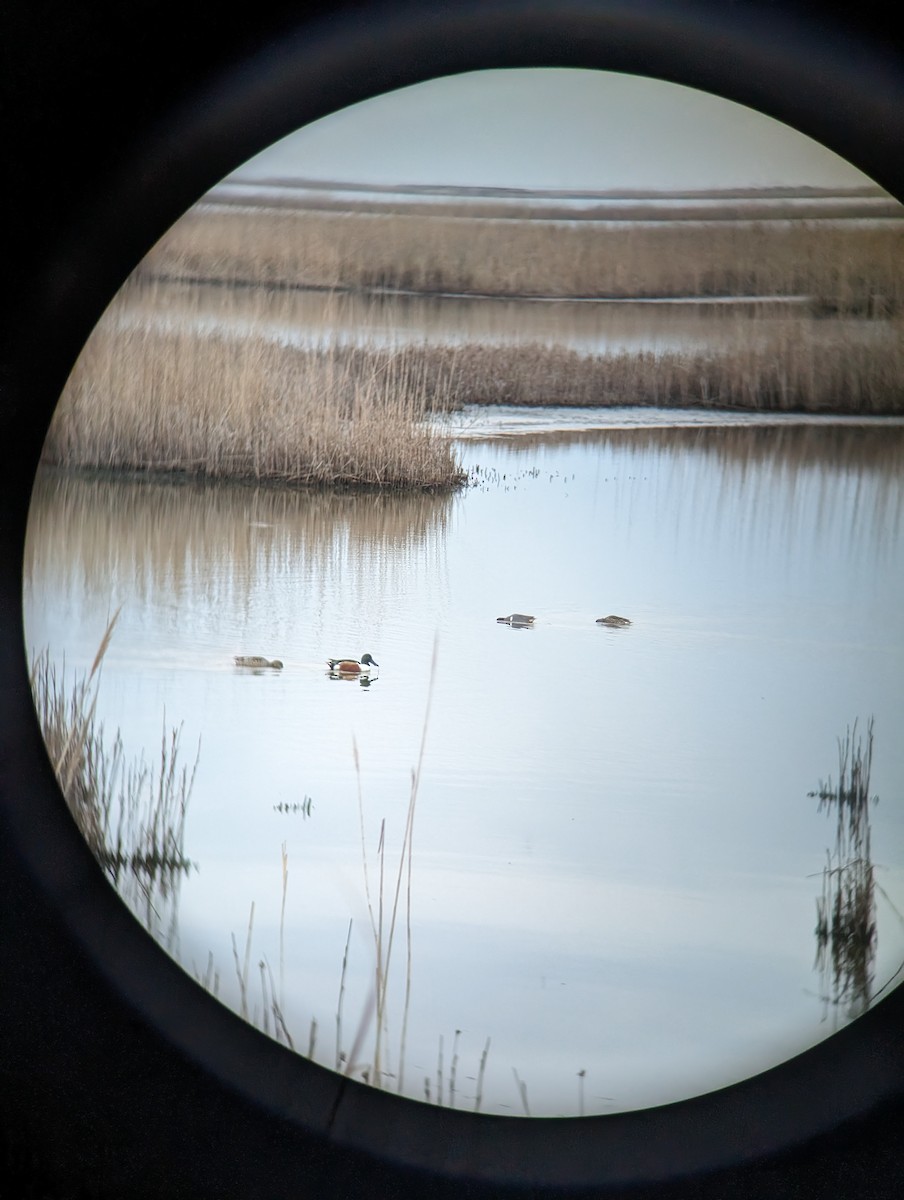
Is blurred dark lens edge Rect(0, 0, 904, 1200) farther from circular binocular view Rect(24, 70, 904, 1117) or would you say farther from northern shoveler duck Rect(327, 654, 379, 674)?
northern shoveler duck Rect(327, 654, 379, 674)

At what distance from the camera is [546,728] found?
2.26ft

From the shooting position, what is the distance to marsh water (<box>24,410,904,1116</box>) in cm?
68

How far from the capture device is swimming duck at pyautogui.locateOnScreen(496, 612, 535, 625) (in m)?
0.69

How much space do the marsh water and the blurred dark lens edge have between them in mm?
72

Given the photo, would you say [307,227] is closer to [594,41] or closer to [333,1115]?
[594,41]

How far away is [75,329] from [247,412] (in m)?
0.16

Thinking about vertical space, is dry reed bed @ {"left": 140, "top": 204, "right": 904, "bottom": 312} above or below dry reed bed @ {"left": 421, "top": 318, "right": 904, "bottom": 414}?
above

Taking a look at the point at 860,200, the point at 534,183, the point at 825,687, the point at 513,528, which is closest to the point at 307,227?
the point at 534,183

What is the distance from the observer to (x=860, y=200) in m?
0.66

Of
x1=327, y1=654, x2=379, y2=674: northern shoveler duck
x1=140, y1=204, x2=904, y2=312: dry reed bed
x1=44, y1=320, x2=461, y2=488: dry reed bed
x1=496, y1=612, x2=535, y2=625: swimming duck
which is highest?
x1=140, y1=204, x2=904, y2=312: dry reed bed

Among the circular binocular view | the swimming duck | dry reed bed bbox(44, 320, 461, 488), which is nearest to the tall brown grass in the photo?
the circular binocular view

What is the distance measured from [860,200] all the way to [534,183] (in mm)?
253

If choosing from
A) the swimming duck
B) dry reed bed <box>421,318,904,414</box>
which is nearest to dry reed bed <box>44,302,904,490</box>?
dry reed bed <box>421,318,904,414</box>

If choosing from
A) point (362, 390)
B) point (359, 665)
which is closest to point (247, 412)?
point (362, 390)
